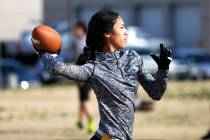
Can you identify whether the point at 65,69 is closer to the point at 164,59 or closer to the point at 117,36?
the point at 117,36

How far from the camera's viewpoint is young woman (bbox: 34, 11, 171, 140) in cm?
656

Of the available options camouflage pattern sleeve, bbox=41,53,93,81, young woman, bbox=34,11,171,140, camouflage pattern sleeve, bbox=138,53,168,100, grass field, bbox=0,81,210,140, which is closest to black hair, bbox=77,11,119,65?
young woman, bbox=34,11,171,140

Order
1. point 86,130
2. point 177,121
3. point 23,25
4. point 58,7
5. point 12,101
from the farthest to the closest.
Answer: point 58,7 → point 23,25 → point 12,101 → point 177,121 → point 86,130

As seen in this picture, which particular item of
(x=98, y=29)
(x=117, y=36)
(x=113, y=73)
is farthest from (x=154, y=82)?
(x=98, y=29)

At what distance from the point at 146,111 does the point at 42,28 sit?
12.7m

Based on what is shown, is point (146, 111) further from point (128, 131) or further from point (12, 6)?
point (12, 6)

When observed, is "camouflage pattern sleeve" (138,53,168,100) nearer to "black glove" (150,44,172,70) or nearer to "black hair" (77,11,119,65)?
"black glove" (150,44,172,70)

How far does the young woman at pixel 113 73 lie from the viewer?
21.5 feet

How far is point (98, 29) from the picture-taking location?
667 centimetres

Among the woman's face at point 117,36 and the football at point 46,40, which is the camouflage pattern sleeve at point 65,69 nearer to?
the football at point 46,40

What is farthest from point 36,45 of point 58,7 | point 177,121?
point 58,7

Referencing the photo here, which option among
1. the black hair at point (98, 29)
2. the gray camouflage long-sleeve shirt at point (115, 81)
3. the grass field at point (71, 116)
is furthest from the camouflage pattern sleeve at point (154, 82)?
the grass field at point (71, 116)

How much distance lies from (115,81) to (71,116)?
1177 centimetres

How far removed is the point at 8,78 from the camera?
32.8 m
